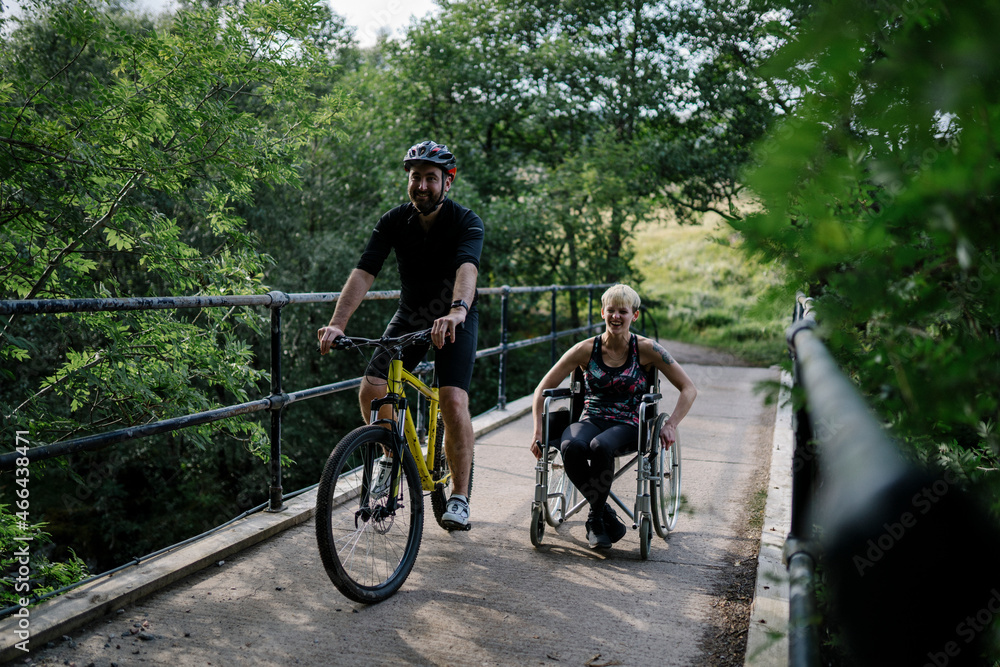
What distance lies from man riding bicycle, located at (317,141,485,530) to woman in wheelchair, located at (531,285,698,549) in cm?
43

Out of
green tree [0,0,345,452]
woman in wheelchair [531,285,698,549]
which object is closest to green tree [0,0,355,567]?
green tree [0,0,345,452]

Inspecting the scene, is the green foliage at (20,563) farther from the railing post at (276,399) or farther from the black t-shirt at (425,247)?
the black t-shirt at (425,247)

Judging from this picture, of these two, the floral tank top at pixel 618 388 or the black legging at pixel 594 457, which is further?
the floral tank top at pixel 618 388

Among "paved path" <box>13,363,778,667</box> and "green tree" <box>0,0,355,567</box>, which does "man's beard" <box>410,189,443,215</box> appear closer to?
"paved path" <box>13,363,778,667</box>

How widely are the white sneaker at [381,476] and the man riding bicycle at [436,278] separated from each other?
40 centimetres

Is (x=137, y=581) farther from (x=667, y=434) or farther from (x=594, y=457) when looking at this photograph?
(x=667, y=434)

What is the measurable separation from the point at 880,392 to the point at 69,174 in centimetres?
481

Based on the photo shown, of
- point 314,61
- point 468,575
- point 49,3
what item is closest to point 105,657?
point 468,575

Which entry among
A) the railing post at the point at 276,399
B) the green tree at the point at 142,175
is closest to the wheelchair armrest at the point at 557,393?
the railing post at the point at 276,399

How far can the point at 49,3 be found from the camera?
4727 mm

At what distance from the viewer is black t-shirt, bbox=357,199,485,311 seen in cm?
380

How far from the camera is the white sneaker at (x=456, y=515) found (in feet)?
12.4

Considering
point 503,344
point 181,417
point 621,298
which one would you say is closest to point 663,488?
point 621,298

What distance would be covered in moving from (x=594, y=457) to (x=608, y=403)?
39 centimetres
